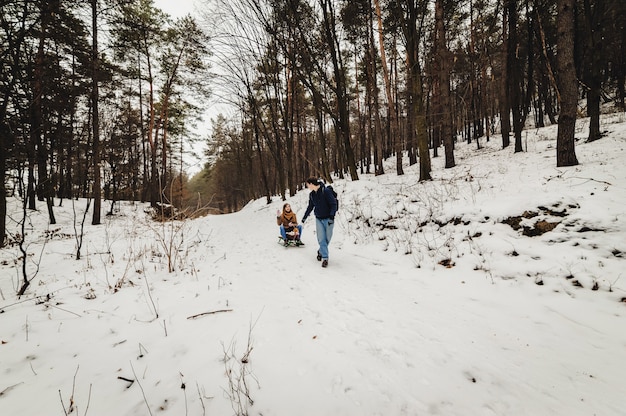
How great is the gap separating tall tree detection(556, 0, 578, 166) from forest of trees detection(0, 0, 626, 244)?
0.09 ft

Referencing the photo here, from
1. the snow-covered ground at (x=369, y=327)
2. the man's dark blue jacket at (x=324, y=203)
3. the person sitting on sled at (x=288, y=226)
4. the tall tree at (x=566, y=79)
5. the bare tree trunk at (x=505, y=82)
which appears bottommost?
the snow-covered ground at (x=369, y=327)

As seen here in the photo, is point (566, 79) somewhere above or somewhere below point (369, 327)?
above

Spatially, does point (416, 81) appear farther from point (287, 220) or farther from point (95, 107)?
point (95, 107)

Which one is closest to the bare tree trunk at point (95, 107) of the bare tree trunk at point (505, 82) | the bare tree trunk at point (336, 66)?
the bare tree trunk at point (336, 66)

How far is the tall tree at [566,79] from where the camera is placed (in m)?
5.95

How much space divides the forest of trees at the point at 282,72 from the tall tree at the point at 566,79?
0.03 meters

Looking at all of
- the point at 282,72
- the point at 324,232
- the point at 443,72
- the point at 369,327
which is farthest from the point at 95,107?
the point at 443,72

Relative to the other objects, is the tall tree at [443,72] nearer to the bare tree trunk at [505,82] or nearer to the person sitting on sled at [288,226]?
the bare tree trunk at [505,82]

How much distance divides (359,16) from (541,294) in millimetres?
15923

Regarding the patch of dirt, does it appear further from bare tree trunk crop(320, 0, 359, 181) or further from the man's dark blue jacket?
bare tree trunk crop(320, 0, 359, 181)

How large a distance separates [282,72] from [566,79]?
14979 millimetres

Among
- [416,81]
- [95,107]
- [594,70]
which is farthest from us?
[95,107]

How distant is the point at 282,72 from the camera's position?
16.6 meters

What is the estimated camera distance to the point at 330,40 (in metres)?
10.3
